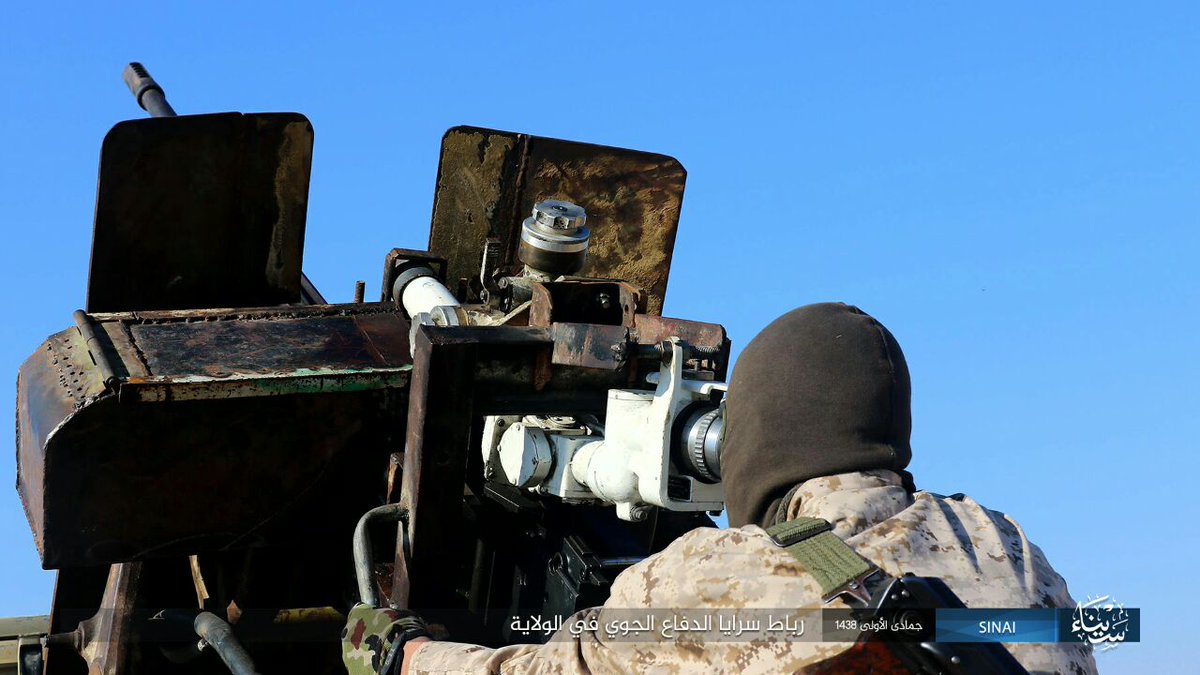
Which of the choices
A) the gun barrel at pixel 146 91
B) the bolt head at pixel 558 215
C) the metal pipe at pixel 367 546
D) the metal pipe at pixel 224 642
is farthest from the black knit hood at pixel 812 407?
the gun barrel at pixel 146 91

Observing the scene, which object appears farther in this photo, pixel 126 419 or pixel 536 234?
pixel 536 234

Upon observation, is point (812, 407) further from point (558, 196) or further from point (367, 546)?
point (558, 196)

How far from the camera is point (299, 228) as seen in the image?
18.9ft

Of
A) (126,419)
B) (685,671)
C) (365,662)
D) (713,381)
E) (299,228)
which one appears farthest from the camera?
(299,228)

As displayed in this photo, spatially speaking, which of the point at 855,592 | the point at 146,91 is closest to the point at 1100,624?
the point at 855,592

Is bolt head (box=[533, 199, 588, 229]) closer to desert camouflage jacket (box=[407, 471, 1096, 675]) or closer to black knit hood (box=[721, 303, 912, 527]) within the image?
black knit hood (box=[721, 303, 912, 527])

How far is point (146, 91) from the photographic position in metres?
7.66

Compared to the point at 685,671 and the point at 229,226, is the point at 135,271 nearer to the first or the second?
the point at 229,226

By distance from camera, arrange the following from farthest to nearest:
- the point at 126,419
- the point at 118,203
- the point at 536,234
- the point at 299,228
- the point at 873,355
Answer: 1. the point at 299,228
2. the point at 118,203
3. the point at 536,234
4. the point at 126,419
5. the point at 873,355

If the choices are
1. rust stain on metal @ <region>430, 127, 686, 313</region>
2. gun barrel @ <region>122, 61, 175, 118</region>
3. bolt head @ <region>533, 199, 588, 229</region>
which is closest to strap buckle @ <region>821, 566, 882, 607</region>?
bolt head @ <region>533, 199, 588, 229</region>

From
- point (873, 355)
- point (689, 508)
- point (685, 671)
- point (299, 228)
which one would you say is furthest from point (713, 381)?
point (299, 228)

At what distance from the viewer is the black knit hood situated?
316cm

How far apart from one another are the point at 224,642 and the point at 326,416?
0.85 m

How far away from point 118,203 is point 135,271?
0.28m
